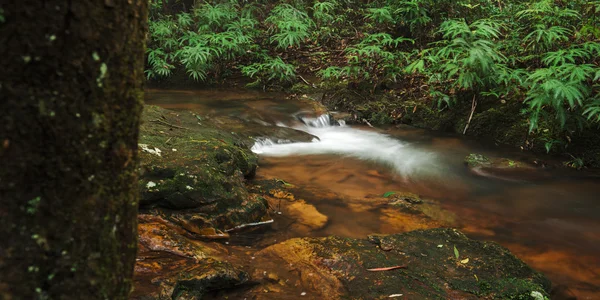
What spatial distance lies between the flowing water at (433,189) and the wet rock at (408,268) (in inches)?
25.8

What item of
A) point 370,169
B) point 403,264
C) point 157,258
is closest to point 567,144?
point 370,169

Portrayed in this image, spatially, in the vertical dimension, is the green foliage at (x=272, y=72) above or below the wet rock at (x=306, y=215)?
above

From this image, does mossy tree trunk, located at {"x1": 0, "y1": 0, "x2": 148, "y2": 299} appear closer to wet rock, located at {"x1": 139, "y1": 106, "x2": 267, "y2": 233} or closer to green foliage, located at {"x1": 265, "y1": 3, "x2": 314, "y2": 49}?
wet rock, located at {"x1": 139, "y1": 106, "x2": 267, "y2": 233}

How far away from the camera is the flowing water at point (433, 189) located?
3780 mm

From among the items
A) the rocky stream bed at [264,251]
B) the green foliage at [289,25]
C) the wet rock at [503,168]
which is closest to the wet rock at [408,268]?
the rocky stream bed at [264,251]

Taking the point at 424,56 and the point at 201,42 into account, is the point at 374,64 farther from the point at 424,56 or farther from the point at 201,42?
the point at 201,42

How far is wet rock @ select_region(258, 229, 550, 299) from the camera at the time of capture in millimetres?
2398

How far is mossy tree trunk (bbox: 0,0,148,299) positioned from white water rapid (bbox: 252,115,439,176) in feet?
17.3

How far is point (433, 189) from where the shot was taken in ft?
17.3

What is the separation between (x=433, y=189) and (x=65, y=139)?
5.03 metres

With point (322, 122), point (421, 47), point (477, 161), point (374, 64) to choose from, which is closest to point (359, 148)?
point (322, 122)

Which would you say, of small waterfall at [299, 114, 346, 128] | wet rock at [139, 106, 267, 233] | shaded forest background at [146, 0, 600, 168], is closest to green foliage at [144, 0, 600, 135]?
shaded forest background at [146, 0, 600, 168]

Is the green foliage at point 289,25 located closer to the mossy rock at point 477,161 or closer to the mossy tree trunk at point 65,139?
the mossy rock at point 477,161

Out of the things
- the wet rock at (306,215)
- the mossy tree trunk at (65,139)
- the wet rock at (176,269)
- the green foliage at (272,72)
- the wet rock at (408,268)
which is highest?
the green foliage at (272,72)
